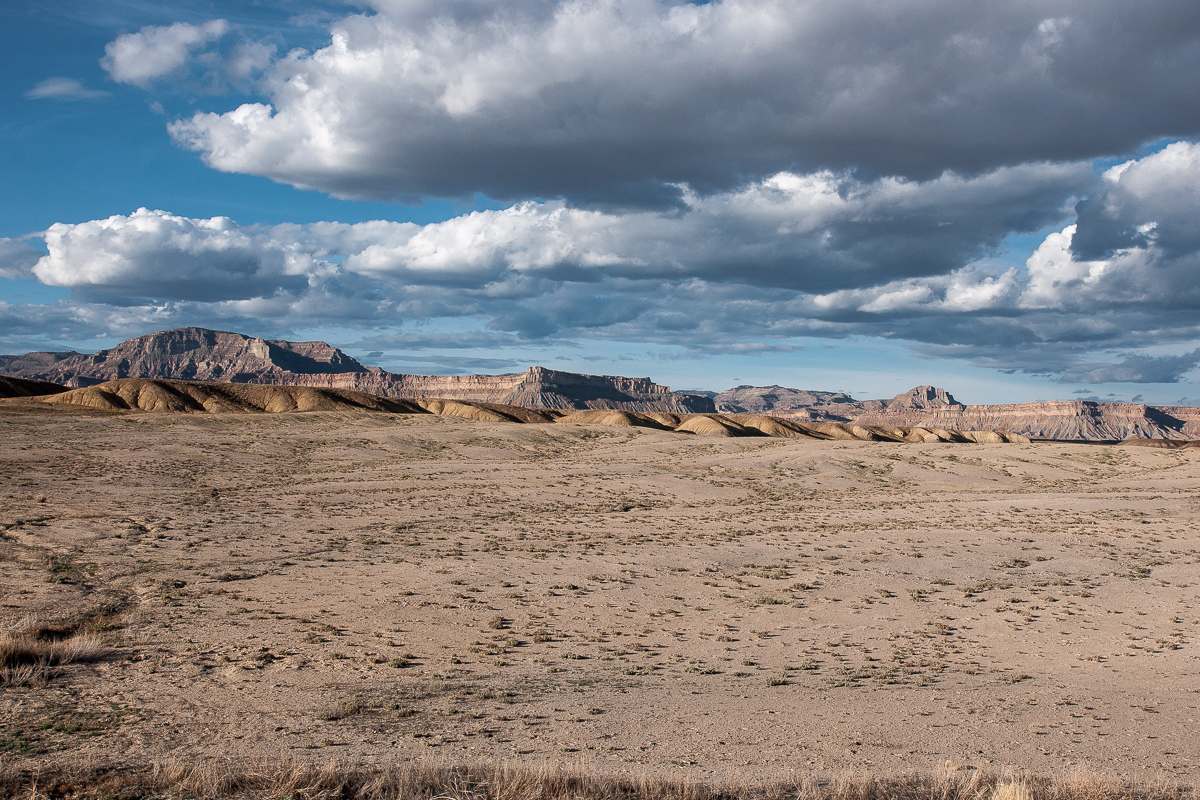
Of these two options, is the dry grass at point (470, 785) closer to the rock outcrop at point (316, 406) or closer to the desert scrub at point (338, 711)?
the desert scrub at point (338, 711)

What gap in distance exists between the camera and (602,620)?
1833 cm

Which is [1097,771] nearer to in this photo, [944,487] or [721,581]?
A: [721,581]

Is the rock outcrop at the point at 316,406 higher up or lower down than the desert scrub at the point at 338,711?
higher up

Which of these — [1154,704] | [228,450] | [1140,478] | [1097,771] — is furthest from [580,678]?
[1140,478]

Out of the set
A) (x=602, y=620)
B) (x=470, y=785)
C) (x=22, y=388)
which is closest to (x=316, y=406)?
(x=22, y=388)

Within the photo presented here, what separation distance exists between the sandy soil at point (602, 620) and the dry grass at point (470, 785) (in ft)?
2.46

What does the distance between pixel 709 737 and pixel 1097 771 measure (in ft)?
15.9

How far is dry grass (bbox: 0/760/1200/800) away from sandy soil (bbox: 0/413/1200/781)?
2.46 ft

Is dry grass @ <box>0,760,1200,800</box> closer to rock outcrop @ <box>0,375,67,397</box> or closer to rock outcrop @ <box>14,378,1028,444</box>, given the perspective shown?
rock outcrop @ <box>14,378,1028,444</box>

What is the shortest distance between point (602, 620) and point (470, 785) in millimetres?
9856

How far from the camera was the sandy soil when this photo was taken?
1059cm

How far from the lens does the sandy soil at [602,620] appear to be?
10.6 meters

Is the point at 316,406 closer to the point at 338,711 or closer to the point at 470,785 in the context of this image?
the point at 338,711

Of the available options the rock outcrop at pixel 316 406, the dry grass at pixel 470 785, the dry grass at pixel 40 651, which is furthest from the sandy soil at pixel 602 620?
the rock outcrop at pixel 316 406
